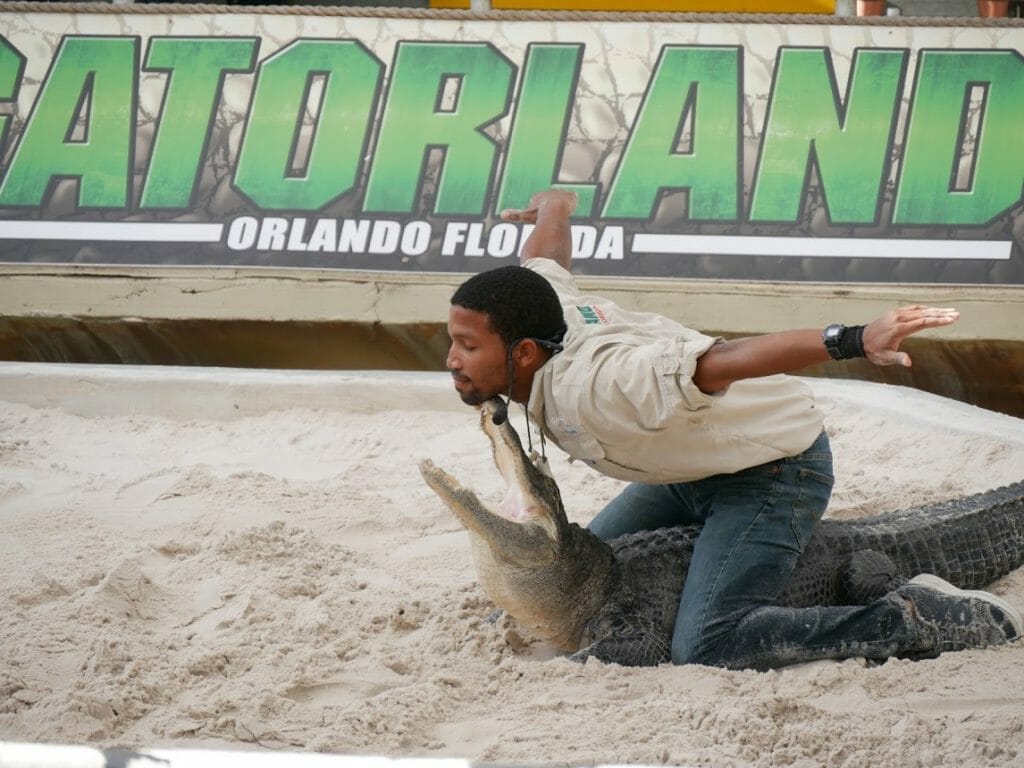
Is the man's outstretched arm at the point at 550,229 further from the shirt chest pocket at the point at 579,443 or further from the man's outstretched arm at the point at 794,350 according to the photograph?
the man's outstretched arm at the point at 794,350

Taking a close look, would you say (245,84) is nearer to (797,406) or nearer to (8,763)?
(797,406)

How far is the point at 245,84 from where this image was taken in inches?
225

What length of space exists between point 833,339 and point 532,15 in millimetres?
3877

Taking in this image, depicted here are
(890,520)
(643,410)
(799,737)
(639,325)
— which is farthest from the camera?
(890,520)

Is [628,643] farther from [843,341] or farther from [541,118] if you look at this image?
[541,118]

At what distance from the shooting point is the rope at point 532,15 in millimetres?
5551

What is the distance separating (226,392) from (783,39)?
120 inches

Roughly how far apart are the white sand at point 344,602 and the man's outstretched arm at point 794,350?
0.66 metres

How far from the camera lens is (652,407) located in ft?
7.97

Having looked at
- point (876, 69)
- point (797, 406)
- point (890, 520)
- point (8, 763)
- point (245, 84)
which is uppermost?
point (876, 69)

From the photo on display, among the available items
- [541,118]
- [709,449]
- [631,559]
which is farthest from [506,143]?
[709,449]

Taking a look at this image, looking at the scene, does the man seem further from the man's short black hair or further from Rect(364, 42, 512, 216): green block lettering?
Rect(364, 42, 512, 216): green block lettering

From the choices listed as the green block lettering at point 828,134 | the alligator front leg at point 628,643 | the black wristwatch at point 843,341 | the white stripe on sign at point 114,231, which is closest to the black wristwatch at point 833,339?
the black wristwatch at point 843,341

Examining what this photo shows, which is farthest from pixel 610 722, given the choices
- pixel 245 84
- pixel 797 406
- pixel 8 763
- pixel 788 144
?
pixel 245 84
